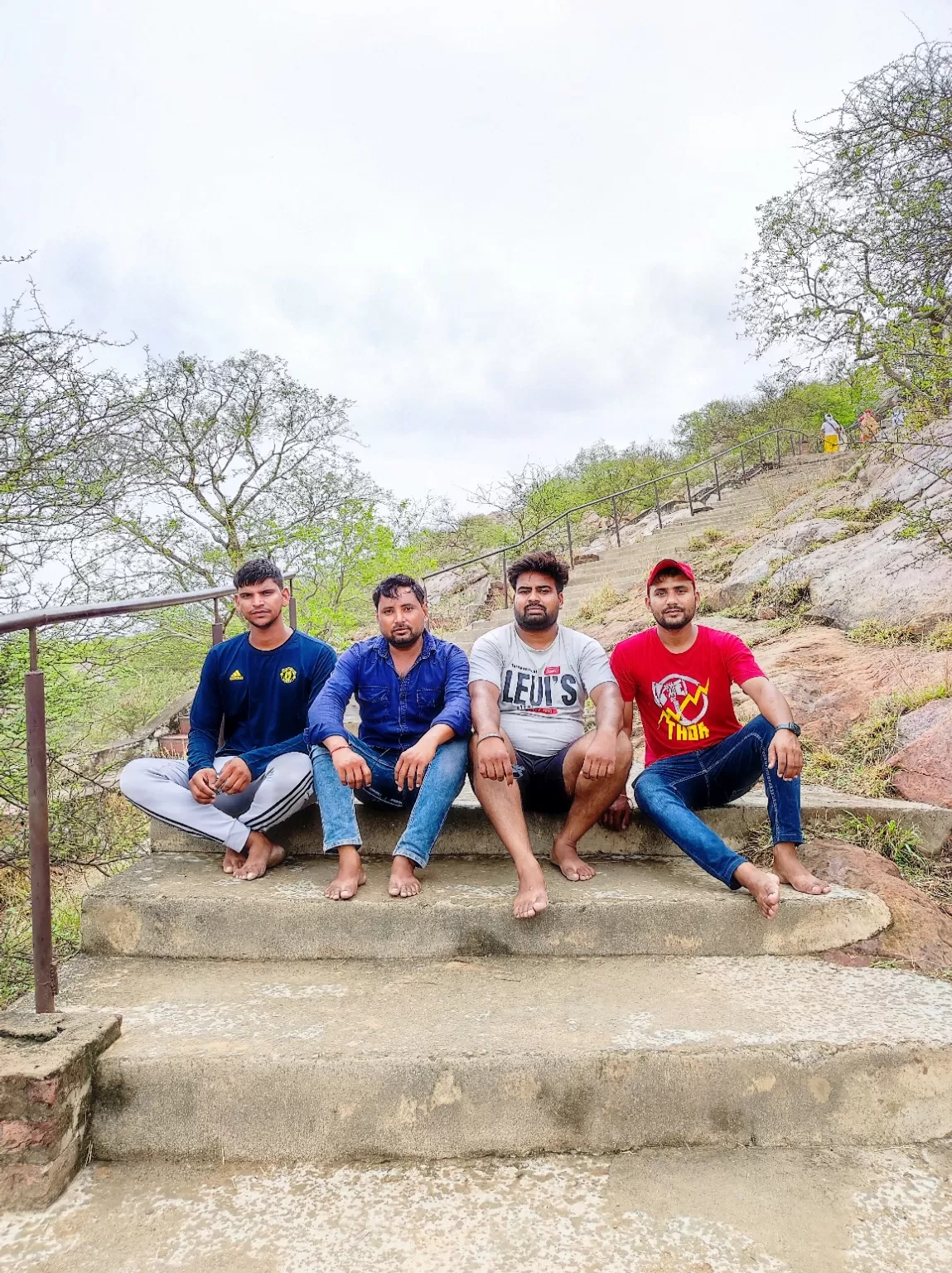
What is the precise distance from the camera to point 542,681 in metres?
2.93

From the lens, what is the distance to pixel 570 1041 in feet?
6.01

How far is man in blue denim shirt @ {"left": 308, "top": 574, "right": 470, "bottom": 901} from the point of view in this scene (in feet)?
8.27

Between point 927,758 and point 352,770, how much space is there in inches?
96.5

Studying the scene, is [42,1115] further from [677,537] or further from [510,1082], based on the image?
[677,537]

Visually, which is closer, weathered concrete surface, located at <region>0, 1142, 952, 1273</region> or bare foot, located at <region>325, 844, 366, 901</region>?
weathered concrete surface, located at <region>0, 1142, 952, 1273</region>

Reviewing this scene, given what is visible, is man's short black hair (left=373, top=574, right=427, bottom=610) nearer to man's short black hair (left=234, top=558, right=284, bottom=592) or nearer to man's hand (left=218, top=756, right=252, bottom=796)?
man's short black hair (left=234, top=558, right=284, bottom=592)

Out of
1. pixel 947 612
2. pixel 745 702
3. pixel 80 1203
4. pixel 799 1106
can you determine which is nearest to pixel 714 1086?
pixel 799 1106

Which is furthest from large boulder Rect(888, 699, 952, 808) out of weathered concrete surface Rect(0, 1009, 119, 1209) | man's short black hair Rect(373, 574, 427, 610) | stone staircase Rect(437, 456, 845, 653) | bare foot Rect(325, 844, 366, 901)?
stone staircase Rect(437, 456, 845, 653)

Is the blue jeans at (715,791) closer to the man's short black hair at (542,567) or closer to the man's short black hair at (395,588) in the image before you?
the man's short black hair at (542,567)

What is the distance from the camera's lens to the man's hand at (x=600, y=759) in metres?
2.51

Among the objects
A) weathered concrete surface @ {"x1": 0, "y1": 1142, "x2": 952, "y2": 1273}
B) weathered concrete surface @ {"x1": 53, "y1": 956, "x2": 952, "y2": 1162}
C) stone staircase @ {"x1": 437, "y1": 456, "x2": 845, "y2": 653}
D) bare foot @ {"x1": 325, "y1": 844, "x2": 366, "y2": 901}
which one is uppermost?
stone staircase @ {"x1": 437, "y1": 456, "x2": 845, "y2": 653}

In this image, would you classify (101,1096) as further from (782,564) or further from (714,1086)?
(782,564)

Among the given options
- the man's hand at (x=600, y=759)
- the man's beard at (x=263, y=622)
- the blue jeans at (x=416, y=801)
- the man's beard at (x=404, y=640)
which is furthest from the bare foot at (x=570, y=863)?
the man's beard at (x=263, y=622)

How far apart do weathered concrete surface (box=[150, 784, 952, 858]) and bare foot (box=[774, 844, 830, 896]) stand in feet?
1.18
